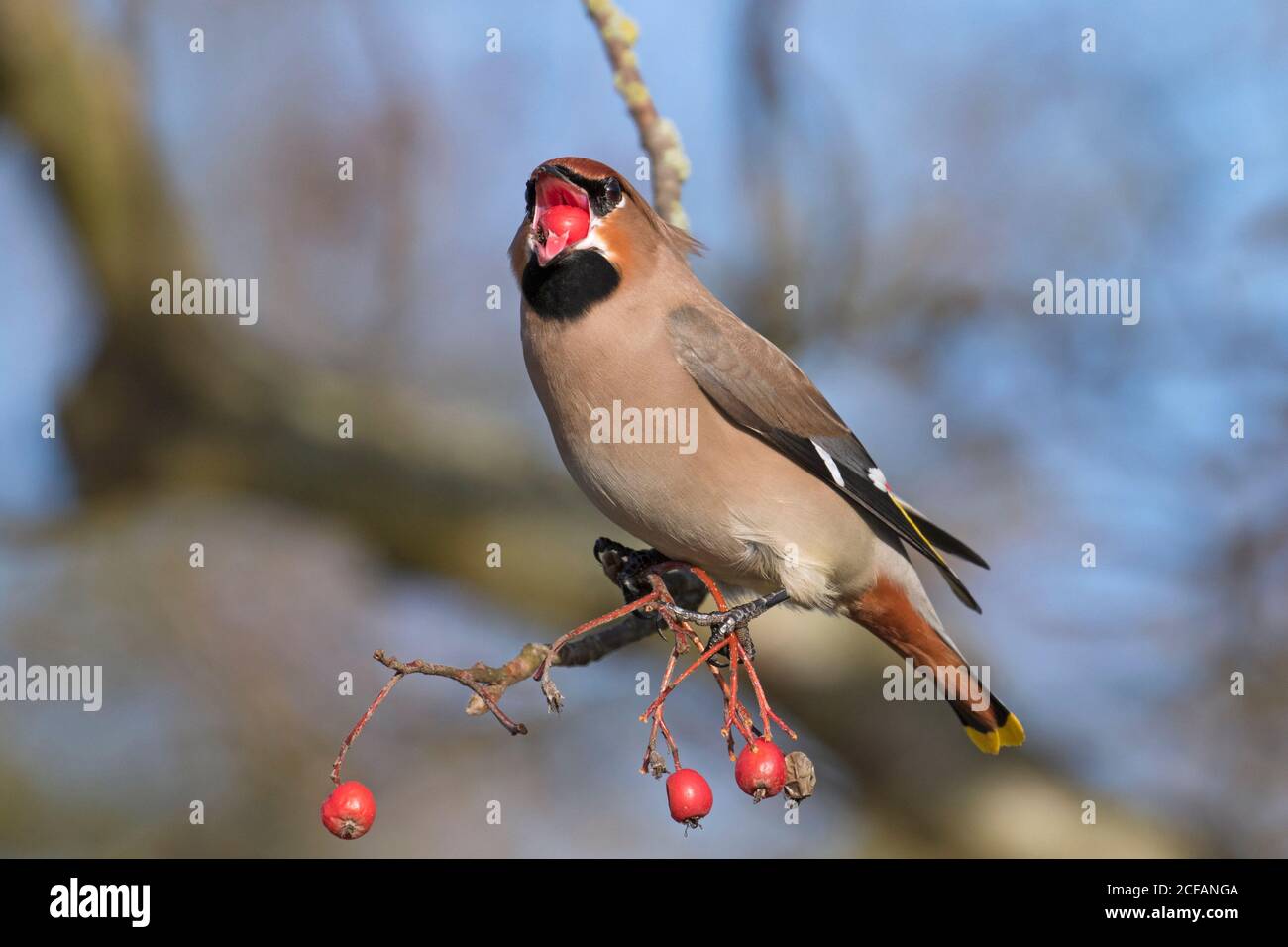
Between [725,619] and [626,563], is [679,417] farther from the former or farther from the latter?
[725,619]

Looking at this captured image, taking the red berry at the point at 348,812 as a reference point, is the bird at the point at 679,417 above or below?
above

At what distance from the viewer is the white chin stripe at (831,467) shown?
3871 mm

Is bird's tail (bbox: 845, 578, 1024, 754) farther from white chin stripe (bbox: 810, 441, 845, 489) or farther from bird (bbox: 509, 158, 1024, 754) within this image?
white chin stripe (bbox: 810, 441, 845, 489)

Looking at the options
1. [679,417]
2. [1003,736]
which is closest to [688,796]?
[679,417]

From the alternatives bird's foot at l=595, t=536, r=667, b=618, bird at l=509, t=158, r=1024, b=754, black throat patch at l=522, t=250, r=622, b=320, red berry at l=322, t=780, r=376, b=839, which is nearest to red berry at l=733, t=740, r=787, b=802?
bird at l=509, t=158, r=1024, b=754

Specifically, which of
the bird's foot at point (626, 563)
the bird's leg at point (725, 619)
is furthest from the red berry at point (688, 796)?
the bird's foot at point (626, 563)

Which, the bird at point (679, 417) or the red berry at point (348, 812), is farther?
the bird at point (679, 417)

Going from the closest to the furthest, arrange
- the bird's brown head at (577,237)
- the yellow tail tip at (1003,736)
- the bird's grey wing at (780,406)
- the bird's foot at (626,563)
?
→ 1. the bird's brown head at (577,237)
2. the bird's grey wing at (780,406)
3. the bird's foot at (626,563)
4. the yellow tail tip at (1003,736)

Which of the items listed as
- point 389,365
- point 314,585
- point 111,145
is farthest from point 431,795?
point 111,145

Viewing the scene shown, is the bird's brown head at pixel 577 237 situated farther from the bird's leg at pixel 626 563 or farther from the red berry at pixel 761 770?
the red berry at pixel 761 770

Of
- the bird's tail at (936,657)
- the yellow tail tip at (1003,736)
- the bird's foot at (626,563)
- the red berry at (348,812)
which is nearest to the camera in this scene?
the red berry at (348,812)

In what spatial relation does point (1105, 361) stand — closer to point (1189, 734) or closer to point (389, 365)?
point (1189, 734)

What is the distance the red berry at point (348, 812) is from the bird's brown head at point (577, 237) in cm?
149

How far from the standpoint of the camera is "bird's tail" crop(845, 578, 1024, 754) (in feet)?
13.0
